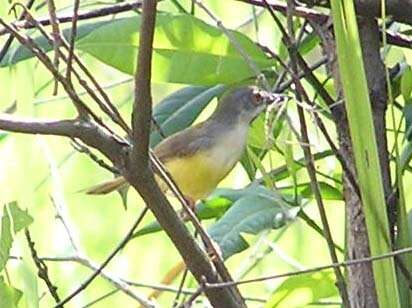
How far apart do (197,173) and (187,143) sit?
0.21ft

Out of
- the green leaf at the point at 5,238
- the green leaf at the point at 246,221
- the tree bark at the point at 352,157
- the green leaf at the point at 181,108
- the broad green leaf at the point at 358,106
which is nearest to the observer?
the broad green leaf at the point at 358,106

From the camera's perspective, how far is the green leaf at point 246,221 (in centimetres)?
92

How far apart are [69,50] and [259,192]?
33 cm

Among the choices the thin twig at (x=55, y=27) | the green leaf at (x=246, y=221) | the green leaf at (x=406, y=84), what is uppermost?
the thin twig at (x=55, y=27)

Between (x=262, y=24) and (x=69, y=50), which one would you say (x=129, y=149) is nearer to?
(x=69, y=50)

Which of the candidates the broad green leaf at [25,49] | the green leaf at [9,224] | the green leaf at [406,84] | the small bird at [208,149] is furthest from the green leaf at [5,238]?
the small bird at [208,149]

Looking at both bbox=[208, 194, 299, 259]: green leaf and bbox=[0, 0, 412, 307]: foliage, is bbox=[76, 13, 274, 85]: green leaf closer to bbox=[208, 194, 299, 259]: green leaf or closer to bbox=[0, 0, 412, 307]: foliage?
bbox=[0, 0, 412, 307]: foliage

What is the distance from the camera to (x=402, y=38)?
2.81 feet

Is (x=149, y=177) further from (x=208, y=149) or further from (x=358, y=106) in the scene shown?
(x=208, y=149)

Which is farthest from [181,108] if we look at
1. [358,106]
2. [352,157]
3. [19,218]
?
[358,106]

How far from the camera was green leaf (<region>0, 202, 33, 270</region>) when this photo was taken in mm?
664

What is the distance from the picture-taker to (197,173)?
4.01 feet

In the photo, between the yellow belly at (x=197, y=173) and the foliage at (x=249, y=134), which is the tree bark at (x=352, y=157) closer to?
the foliage at (x=249, y=134)

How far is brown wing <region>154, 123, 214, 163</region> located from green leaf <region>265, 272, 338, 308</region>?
1.11ft
